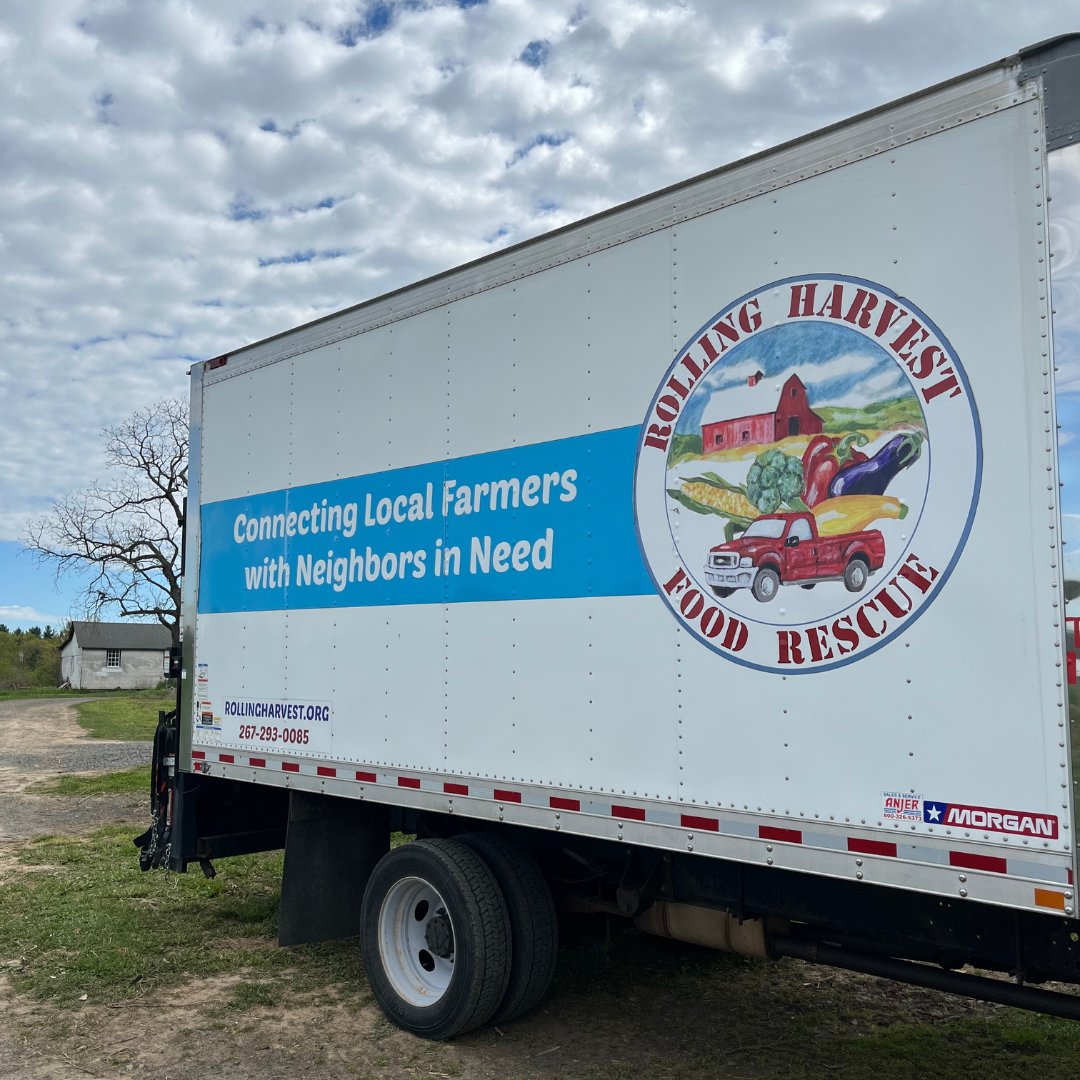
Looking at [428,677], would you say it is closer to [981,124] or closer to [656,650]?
[656,650]

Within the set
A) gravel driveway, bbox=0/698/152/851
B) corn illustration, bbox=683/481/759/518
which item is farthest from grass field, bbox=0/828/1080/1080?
gravel driveway, bbox=0/698/152/851

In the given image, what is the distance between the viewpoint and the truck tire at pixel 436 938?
488 centimetres

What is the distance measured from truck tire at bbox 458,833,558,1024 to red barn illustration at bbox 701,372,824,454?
2.31 m

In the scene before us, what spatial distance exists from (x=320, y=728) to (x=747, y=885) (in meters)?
2.56

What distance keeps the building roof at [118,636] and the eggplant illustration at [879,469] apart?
74574mm

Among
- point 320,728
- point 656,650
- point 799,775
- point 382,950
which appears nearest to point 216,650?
point 320,728

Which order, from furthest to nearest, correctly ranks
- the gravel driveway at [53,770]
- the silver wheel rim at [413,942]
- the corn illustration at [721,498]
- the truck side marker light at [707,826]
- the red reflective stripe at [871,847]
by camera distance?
the gravel driveway at [53,770] → the silver wheel rim at [413,942] → the corn illustration at [721,498] → the red reflective stripe at [871,847] → the truck side marker light at [707,826]

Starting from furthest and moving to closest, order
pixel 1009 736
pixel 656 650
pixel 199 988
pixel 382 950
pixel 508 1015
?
pixel 199 988
pixel 382 950
pixel 508 1015
pixel 656 650
pixel 1009 736

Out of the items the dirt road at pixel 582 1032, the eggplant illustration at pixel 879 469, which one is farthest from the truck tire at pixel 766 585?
the dirt road at pixel 582 1032

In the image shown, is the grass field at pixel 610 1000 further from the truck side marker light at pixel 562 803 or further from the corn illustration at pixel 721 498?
the corn illustration at pixel 721 498

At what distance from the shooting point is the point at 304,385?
20.4 feet

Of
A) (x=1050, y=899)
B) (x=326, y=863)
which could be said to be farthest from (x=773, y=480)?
(x=326, y=863)

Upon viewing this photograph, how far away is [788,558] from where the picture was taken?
373 centimetres

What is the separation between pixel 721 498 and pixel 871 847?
1348mm
